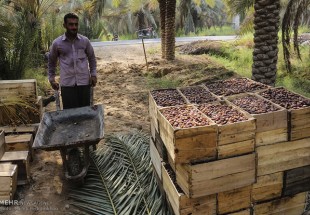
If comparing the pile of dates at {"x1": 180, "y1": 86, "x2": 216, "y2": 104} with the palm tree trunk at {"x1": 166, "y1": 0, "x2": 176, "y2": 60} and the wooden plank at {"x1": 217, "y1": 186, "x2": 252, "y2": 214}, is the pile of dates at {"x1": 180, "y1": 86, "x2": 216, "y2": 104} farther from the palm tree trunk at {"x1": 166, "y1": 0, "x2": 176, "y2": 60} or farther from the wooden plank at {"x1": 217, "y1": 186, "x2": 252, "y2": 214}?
the palm tree trunk at {"x1": 166, "y1": 0, "x2": 176, "y2": 60}

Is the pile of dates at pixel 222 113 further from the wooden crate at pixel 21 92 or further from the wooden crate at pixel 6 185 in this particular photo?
the wooden crate at pixel 21 92

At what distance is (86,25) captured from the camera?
26484 millimetres

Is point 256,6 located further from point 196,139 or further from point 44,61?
point 44,61

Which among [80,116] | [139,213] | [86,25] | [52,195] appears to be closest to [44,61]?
[80,116]

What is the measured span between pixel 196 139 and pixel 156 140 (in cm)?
108

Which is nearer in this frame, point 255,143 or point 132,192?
point 255,143

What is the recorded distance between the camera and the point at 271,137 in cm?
309

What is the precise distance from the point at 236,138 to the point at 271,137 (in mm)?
403

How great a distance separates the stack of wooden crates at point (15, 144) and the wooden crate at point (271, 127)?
282cm

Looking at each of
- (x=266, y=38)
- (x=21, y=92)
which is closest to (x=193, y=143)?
(x=21, y=92)

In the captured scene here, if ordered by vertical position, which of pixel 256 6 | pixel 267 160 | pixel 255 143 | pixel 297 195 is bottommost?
pixel 297 195

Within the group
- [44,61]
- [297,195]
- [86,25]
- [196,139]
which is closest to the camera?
[196,139]

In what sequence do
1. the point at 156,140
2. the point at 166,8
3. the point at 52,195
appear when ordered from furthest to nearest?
the point at 166,8 → the point at 52,195 → the point at 156,140

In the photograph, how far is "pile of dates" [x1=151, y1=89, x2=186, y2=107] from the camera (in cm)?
361
